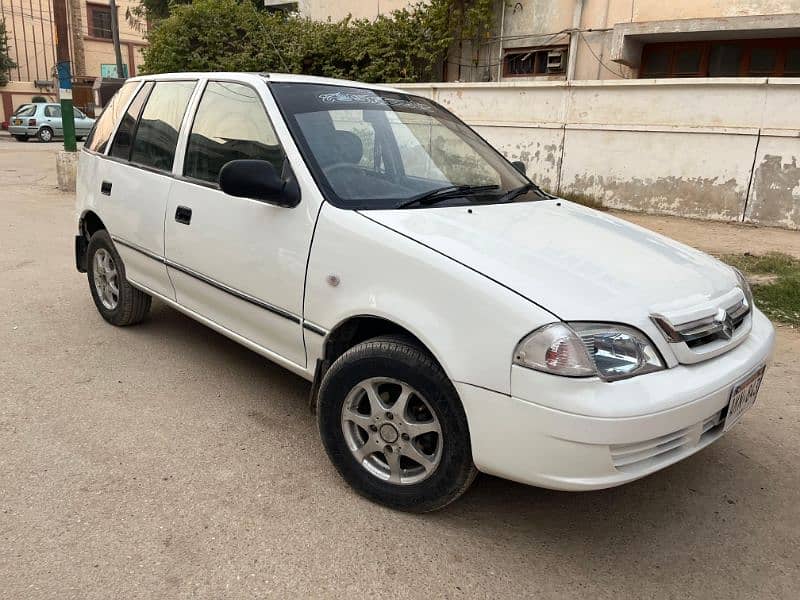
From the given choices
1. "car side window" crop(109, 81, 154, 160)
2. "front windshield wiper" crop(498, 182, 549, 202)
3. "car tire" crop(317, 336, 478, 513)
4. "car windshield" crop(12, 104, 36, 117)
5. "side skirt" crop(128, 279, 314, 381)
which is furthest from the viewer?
"car windshield" crop(12, 104, 36, 117)

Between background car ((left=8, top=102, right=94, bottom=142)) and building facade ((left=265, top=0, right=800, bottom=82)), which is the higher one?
building facade ((left=265, top=0, right=800, bottom=82))

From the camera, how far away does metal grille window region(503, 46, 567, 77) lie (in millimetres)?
13469

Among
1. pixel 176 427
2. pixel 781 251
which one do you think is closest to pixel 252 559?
pixel 176 427

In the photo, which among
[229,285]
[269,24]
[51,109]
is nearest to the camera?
[229,285]

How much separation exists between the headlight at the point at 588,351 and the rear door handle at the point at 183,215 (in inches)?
87.0

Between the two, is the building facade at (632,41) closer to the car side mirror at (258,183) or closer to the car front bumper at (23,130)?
the car side mirror at (258,183)

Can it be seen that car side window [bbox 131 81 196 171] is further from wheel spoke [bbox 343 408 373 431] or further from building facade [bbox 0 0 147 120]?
building facade [bbox 0 0 147 120]

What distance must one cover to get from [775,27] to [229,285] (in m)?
10.9

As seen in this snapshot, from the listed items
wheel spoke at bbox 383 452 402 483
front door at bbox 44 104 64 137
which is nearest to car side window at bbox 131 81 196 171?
wheel spoke at bbox 383 452 402 483

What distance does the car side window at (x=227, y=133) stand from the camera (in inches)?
131

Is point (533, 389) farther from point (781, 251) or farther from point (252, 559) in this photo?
point (781, 251)

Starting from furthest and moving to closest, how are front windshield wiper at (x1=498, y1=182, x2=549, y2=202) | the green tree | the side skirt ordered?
the green tree → front windshield wiper at (x1=498, y1=182, x2=549, y2=202) → the side skirt

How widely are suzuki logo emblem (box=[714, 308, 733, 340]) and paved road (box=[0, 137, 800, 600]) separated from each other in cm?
82

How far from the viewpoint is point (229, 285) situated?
3418 millimetres
